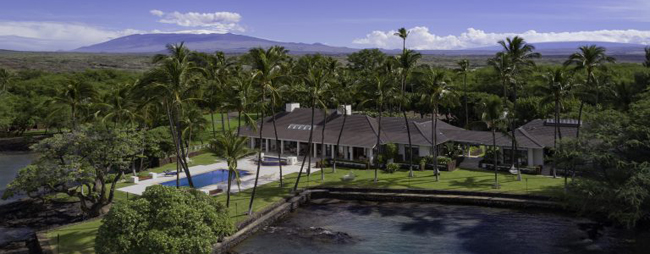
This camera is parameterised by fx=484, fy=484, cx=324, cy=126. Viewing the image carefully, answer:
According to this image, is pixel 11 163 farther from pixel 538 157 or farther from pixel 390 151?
pixel 538 157

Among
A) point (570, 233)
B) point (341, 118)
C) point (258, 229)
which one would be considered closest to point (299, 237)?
point (258, 229)

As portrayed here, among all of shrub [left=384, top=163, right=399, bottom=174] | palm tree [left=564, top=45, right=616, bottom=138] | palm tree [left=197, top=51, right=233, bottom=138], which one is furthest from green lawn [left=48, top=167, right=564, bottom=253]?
palm tree [left=197, top=51, right=233, bottom=138]

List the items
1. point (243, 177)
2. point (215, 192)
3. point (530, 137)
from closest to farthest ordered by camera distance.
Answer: point (215, 192) < point (243, 177) < point (530, 137)

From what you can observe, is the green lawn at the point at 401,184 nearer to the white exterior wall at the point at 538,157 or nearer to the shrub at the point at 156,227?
the white exterior wall at the point at 538,157

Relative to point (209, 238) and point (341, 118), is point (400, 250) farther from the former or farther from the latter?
point (341, 118)

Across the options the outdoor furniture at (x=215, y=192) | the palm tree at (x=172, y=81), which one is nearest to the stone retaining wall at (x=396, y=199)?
the outdoor furniture at (x=215, y=192)

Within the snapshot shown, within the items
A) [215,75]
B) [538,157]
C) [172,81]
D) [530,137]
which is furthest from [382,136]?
[172,81]
